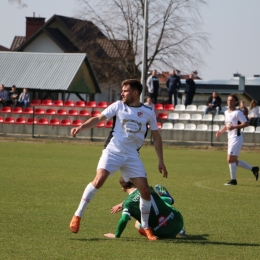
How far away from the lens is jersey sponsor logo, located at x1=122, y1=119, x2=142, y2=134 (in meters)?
8.02

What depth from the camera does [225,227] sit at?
917cm

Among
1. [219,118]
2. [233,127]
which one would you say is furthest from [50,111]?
[233,127]

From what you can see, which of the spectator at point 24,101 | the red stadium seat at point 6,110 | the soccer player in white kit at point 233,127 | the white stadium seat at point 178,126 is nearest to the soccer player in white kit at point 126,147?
the soccer player in white kit at point 233,127

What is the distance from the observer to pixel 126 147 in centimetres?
806

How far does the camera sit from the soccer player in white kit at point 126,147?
800 cm

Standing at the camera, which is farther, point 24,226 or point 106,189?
point 106,189

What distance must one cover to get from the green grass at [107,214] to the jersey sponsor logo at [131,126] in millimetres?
1297

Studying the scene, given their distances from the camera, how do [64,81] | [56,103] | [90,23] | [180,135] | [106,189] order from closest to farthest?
[106,189] < [180,135] < [56,103] < [64,81] < [90,23]

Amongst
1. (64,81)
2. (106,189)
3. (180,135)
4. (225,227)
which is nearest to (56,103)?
(64,81)

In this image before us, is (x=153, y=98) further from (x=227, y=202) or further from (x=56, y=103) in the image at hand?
(x=227, y=202)

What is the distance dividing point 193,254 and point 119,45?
47.8 metres

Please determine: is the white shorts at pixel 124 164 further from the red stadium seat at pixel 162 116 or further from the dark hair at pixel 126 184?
the red stadium seat at pixel 162 116

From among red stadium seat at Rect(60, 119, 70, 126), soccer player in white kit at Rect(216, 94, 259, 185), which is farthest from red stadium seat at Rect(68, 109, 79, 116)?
soccer player in white kit at Rect(216, 94, 259, 185)

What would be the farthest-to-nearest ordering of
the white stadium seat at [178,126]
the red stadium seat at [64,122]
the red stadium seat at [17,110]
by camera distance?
the red stadium seat at [17,110]
the red stadium seat at [64,122]
the white stadium seat at [178,126]
